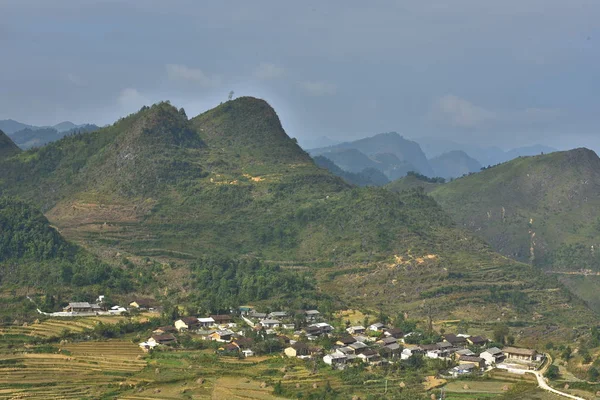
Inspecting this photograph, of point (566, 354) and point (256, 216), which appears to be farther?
point (256, 216)

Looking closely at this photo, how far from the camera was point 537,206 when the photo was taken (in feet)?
508

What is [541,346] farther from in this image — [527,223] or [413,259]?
[527,223]

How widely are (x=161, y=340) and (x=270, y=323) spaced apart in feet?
39.8

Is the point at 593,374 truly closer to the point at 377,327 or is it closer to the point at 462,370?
the point at 462,370

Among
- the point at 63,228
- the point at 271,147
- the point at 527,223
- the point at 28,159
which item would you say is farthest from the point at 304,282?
the point at 527,223

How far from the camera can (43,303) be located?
64.3 metres

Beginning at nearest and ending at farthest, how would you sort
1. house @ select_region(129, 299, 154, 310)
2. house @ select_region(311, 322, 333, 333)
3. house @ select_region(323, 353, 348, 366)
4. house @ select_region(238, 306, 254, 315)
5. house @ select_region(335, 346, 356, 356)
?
house @ select_region(323, 353, 348, 366) < house @ select_region(335, 346, 356, 356) < house @ select_region(311, 322, 333, 333) < house @ select_region(129, 299, 154, 310) < house @ select_region(238, 306, 254, 315)

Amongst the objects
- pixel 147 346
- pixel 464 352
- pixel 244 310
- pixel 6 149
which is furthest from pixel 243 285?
pixel 6 149

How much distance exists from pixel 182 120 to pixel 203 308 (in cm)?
6875

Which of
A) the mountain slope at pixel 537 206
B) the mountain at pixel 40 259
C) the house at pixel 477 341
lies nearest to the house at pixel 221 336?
the mountain at pixel 40 259

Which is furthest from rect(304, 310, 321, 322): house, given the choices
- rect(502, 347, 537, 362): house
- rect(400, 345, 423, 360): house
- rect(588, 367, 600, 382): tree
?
rect(588, 367, 600, 382): tree

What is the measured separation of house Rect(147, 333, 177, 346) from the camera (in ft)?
183

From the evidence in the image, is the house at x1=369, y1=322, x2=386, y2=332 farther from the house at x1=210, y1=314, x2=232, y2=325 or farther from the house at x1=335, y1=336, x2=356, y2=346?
the house at x1=210, y1=314, x2=232, y2=325

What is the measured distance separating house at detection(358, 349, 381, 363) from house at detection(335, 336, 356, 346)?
9.44ft
